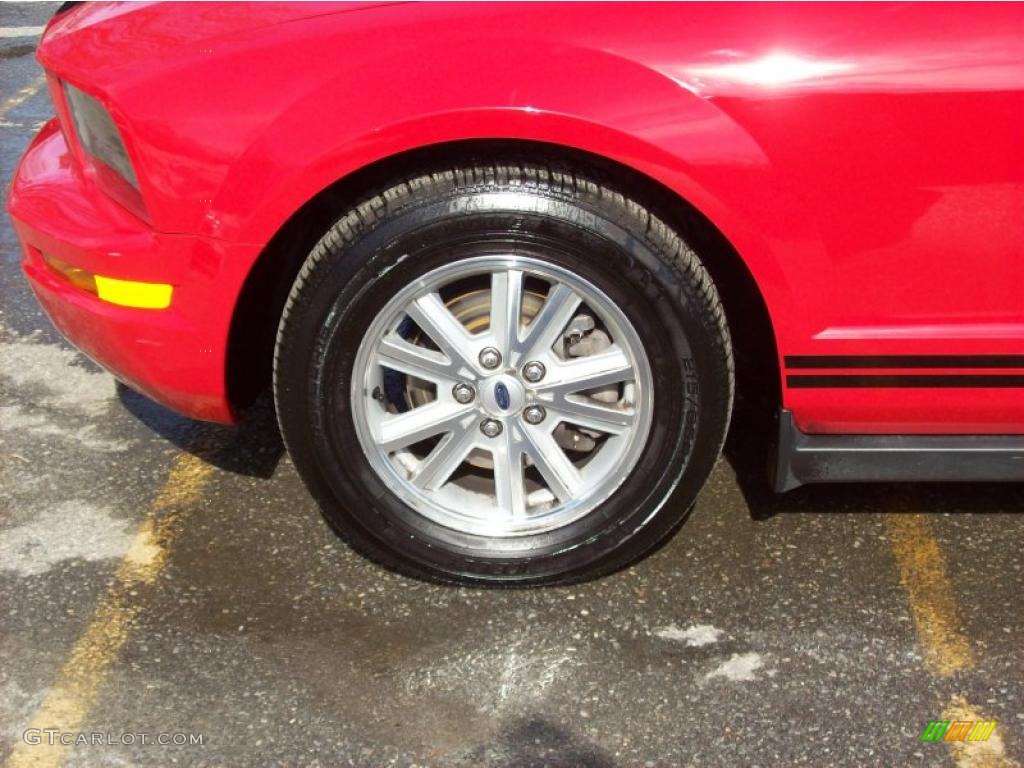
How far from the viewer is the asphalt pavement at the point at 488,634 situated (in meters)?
2.35

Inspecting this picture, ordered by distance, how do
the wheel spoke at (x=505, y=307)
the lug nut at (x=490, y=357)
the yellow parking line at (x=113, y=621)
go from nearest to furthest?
the yellow parking line at (x=113, y=621), the wheel spoke at (x=505, y=307), the lug nut at (x=490, y=357)

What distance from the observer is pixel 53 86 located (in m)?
2.92

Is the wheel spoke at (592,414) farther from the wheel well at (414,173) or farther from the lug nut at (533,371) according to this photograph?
the wheel well at (414,173)

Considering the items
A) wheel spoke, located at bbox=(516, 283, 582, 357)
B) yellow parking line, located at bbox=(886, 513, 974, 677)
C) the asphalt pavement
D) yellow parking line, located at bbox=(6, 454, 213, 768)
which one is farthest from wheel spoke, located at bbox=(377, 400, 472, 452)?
yellow parking line, located at bbox=(886, 513, 974, 677)

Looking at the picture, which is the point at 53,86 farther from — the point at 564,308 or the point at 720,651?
the point at 720,651

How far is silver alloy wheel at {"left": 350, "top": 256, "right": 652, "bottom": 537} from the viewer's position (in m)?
2.56

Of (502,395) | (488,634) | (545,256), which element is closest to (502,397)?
(502,395)

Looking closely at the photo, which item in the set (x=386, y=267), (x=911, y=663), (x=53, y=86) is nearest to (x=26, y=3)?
(x=53, y=86)

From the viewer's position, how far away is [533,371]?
2.65m

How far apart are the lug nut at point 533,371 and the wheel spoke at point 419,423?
170 millimetres

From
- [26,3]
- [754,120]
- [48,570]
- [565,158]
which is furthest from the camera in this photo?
[26,3]

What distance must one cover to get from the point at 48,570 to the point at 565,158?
1.54 meters

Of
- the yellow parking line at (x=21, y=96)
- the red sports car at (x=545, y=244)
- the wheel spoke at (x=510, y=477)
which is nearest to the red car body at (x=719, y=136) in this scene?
the red sports car at (x=545, y=244)

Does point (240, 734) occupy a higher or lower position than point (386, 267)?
lower
